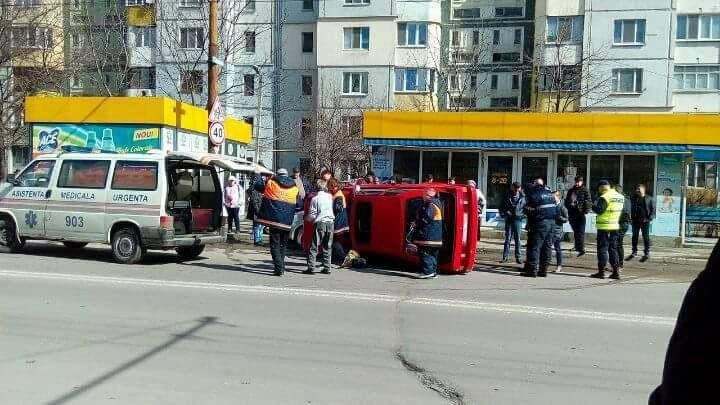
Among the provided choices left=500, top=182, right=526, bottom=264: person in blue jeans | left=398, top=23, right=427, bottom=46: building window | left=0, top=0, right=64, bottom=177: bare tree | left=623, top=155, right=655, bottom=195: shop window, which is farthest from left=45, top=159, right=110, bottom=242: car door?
left=398, top=23, right=427, bottom=46: building window

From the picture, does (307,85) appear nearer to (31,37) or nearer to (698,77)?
(31,37)

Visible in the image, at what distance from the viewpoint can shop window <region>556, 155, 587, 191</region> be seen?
18281 millimetres

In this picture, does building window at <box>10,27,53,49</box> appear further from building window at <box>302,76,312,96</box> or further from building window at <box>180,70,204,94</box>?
building window at <box>302,76,312,96</box>

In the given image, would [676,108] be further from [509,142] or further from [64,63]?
[64,63]

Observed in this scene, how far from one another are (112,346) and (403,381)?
2.84m

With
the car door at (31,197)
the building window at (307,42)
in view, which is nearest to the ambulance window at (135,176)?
the car door at (31,197)

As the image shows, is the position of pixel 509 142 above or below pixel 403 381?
above

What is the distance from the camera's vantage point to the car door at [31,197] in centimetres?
1199

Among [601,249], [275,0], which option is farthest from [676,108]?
[601,249]

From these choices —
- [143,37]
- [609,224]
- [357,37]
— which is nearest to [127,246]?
[609,224]

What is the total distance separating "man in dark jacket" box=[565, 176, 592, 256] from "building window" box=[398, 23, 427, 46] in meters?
31.1

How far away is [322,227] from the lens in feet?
36.4

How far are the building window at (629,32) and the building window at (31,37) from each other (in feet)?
105

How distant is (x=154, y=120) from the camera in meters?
17.2
